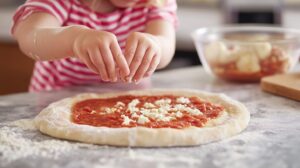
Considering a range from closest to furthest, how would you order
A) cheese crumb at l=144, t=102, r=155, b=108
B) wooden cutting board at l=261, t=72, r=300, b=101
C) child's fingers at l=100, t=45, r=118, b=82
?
1. child's fingers at l=100, t=45, r=118, b=82
2. cheese crumb at l=144, t=102, r=155, b=108
3. wooden cutting board at l=261, t=72, r=300, b=101

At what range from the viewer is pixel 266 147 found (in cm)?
82

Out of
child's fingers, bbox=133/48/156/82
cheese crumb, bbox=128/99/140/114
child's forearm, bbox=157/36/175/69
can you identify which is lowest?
cheese crumb, bbox=128/99/140/114

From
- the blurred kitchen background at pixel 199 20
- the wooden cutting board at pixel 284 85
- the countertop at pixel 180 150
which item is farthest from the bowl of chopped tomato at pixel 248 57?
the blurred kitchen background at pixel 199 20

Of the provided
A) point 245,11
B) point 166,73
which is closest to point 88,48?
point 166,73

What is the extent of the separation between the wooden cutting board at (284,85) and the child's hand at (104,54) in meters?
0.39

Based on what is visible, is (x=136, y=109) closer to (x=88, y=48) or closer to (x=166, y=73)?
(x=88, y=48)

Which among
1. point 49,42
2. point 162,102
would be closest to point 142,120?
point 162,102

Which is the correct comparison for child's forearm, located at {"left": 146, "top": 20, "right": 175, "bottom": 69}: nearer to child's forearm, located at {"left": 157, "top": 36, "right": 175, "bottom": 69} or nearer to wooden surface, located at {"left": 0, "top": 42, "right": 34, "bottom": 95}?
child's forearm, located at {"left": 157, "top": 36, "right": 175, "bottom": 69}

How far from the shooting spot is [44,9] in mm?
1139

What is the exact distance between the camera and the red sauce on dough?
88 cm

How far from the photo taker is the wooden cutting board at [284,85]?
1.10 metres

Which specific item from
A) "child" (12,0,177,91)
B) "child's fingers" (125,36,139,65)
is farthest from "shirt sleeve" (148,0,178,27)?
"child's fingers" (125,36,139,65)

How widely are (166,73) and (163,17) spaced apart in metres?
0.20

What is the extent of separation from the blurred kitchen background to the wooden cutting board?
0.96 meters
